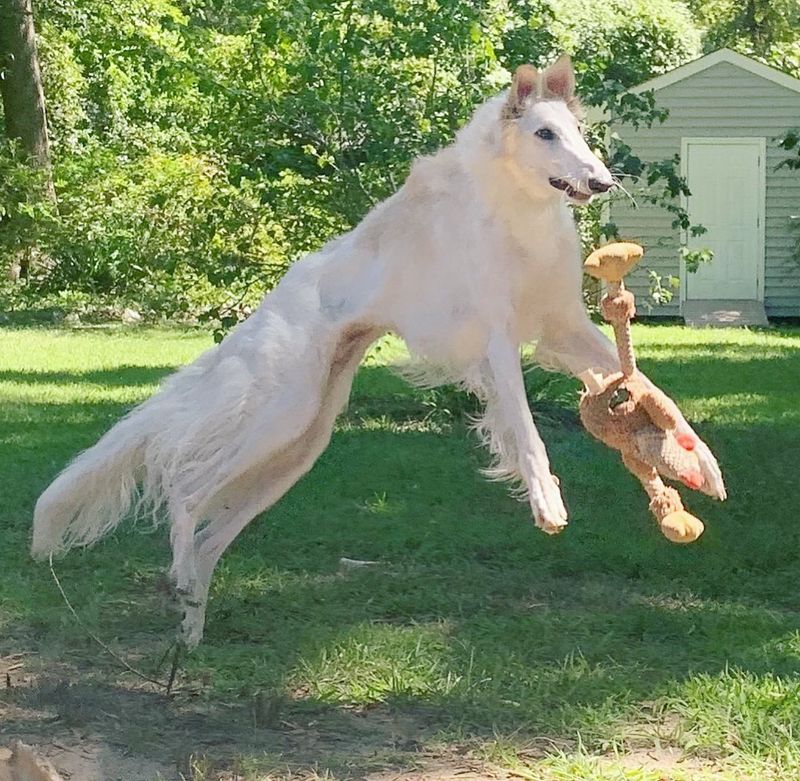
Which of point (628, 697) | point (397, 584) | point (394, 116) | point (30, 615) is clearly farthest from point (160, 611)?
point (394, 116)

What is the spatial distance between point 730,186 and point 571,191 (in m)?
15.6

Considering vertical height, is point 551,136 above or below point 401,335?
above

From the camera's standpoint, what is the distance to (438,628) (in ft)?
17.8

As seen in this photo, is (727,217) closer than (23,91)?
Yes

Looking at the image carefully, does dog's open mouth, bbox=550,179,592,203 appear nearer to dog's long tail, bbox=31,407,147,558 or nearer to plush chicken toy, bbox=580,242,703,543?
plush chicken toy, bbox=580,242,703,543

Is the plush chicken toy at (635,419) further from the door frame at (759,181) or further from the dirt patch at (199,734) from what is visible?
the door frame at (759,181)

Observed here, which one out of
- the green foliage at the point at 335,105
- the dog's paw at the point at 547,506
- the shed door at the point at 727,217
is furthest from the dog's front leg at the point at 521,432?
the shed door at the point at 727,217

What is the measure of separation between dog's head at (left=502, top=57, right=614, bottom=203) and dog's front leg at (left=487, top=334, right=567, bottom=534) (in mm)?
511

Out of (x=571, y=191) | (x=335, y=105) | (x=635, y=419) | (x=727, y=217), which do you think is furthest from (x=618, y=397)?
(x=727, y=217)

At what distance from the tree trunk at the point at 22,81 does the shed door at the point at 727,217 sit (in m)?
8.78

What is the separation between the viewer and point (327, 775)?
3965 mm

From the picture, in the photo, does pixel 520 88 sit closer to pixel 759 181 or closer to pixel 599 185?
pixel 599 185

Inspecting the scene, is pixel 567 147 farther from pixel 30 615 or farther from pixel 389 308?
pixel 30 615

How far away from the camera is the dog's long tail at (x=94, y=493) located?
17.3 ft
